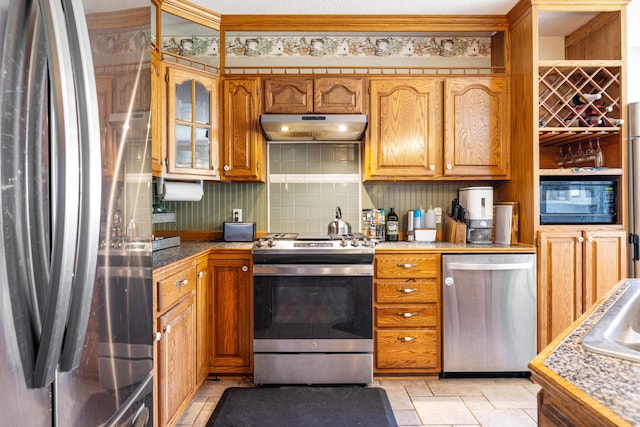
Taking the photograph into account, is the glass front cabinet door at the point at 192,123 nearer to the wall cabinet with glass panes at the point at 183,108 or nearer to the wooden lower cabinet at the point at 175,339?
the wall cabinet with glass panes at the point at 183,108

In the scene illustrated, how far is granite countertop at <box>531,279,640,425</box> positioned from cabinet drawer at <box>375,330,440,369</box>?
1779mm

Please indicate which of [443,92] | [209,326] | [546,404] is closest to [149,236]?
[546,404]

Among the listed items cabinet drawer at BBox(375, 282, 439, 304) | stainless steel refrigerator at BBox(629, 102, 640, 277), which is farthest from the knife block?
stainless steel refrigerator at BBox(629, 102, 640, 277)

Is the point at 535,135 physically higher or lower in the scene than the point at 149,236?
higher

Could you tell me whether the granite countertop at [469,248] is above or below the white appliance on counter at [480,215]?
below

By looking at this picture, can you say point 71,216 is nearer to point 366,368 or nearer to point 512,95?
point 366,368

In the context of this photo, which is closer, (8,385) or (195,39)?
(8,385)

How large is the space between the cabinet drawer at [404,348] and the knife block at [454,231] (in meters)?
0.73

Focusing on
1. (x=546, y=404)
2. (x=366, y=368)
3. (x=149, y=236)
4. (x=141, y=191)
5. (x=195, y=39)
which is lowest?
(x=366, y=368)

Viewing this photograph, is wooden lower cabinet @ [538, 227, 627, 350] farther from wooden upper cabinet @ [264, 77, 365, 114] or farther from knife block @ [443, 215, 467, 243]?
wooden upper cabinet @ [264, 77, 365, 114]

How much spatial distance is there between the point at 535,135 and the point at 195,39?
2689 mm

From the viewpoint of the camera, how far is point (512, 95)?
285 cm

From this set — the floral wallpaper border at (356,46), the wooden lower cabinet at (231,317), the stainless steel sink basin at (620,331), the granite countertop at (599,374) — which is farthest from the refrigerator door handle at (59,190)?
the floral wallpaper border at (356,46)

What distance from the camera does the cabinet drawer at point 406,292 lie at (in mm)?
2557
